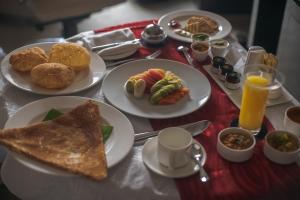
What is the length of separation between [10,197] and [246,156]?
91 cm

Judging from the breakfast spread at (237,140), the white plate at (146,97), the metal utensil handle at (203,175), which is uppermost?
the breakfast spread at (237,140)

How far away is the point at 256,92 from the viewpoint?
1.00 m

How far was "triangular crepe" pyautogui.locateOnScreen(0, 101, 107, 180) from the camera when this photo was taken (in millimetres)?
922

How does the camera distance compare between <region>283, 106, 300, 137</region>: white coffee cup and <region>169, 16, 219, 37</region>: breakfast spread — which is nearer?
<region>283, 106, 300, 137</region>: white coffee cup

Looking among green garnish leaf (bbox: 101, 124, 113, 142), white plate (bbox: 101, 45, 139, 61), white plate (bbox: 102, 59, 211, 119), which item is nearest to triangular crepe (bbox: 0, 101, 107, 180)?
green garnish leaf (bbox: 101, 124, 113, 142)

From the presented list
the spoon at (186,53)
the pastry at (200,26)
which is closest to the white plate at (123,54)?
the spoon at (186,53)

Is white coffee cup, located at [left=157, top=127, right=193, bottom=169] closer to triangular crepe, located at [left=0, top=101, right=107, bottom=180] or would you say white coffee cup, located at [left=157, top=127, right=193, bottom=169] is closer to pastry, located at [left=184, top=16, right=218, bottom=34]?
triangular crepe, located at [left=0, top=101, right=107, bottom=180]

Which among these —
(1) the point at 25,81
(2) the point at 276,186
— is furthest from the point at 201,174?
(1) the point at 25,81

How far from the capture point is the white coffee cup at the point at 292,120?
1.03 metres

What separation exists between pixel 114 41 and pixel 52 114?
0.50 meters

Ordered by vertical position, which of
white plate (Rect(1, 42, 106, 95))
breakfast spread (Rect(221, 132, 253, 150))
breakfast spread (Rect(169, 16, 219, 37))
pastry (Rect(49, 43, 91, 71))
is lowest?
breakfast spread (Rect(169, 16, 219, 37))

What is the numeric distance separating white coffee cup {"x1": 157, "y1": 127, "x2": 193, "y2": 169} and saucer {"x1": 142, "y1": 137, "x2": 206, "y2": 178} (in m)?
0.01

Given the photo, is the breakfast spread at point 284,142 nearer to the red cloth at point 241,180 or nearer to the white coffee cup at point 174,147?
the red cloth at point 241,180

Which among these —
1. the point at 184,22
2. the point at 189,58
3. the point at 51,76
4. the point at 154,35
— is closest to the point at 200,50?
the point at 189,58
